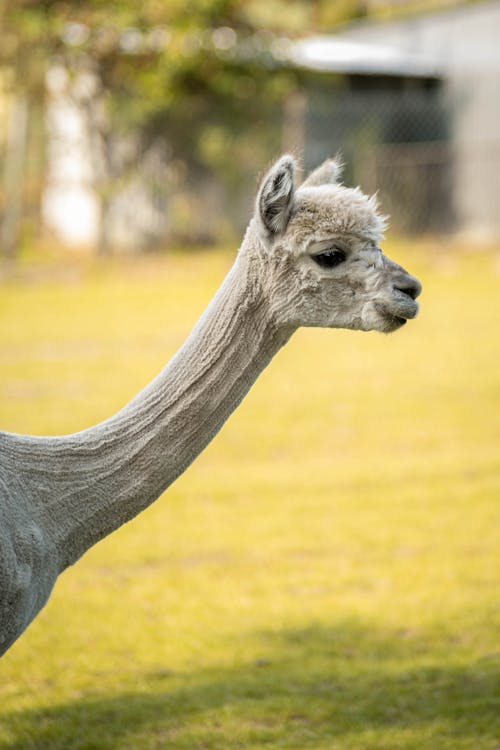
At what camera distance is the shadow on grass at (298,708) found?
178 inches

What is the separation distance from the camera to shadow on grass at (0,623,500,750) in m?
4.53

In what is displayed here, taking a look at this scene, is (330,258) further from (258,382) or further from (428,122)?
(428,122)

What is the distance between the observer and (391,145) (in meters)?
23.3

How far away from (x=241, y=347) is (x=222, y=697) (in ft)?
6.71

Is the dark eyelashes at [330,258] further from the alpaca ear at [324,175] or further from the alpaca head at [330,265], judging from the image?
the alpaca ear at [324,175]

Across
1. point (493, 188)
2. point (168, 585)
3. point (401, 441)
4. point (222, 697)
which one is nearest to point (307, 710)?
point (222, 697)

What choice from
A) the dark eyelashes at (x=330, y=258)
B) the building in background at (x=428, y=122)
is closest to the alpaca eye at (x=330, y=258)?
the dark eyelashes at (x=330, y=258)

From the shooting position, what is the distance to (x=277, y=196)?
3355 millimetres

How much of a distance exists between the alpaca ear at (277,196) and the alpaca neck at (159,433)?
6.1 inches

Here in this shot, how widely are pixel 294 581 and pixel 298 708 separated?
1707 millimetres

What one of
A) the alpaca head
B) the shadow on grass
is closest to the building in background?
the shadow on grass

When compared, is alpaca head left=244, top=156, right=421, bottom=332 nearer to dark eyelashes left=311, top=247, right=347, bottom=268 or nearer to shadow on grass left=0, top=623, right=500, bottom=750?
dark eyelashes left=311, top=247, right=347, bottom=268

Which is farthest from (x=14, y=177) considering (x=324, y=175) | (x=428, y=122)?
(x=324, y=175)

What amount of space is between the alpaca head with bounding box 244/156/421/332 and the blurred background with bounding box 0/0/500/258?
59.1 ft
